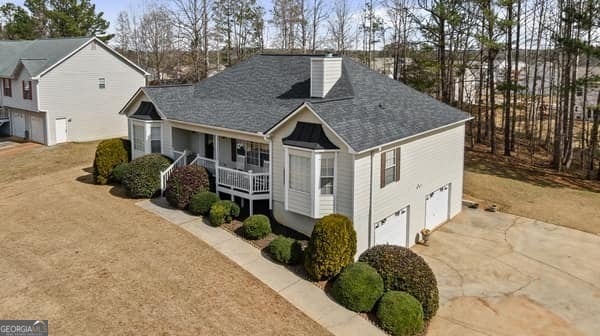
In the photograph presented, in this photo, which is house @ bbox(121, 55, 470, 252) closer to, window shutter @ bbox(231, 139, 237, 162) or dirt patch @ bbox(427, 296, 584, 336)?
window shutter @ bbox(231, 139, 237, 162)

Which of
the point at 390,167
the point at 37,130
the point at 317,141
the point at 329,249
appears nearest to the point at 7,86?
the point at 37,130

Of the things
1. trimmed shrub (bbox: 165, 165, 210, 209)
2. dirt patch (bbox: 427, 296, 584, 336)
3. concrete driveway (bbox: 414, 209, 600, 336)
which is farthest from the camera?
trimmed shrub (bbox: 165, 165, 210, 209)

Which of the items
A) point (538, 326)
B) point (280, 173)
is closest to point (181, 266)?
point (280, 173)

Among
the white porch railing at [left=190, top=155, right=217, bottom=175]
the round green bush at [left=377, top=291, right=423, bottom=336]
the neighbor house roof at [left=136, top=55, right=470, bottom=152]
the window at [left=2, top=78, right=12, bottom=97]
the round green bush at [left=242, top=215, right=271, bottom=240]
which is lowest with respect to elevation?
the round green bush at [left=377, top=291, right=423, bottom=336]

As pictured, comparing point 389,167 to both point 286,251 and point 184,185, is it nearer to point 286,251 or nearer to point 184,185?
point 286,251

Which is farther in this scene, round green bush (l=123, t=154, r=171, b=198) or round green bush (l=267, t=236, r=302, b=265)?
round green bush (l=123, t=154, r=171, b=198)

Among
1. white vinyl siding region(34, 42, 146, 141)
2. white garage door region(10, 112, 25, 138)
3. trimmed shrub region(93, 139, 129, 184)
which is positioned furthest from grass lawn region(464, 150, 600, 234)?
white garage door region(10, 112, 25, 138)

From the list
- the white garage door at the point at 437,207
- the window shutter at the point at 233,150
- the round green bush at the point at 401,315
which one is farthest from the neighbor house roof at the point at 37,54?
the round green bush at the point at 401,315

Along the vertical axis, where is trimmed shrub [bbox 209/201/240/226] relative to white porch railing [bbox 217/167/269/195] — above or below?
below
